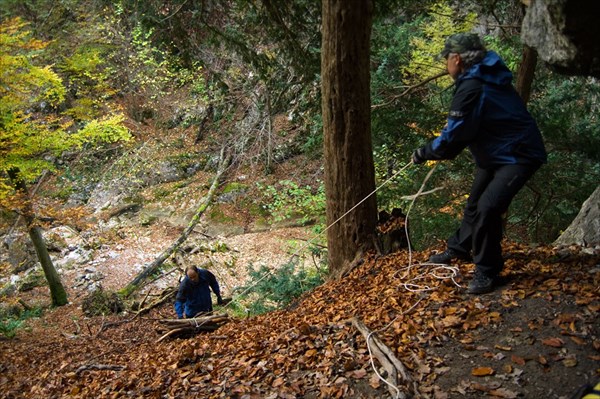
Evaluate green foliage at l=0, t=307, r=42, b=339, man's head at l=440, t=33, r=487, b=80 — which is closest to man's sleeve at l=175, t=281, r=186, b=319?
Result: green foliage at l=0, t=307, r=42, b=339

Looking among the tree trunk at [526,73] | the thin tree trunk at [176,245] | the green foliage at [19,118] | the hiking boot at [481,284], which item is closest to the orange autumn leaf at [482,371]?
the hiking boot at [481,284]

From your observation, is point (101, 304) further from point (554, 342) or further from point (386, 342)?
point (554, 342)

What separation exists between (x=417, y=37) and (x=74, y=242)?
15.3m

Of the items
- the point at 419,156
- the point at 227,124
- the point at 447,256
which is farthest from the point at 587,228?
the point at 227,124

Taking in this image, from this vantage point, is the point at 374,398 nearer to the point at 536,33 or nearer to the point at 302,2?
the point at 536,33

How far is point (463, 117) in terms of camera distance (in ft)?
11.2

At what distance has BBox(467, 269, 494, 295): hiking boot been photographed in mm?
3830

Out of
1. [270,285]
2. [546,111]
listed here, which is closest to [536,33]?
[546,111]

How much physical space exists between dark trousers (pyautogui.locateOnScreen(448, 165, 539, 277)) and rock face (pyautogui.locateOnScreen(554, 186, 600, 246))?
1.63 meters

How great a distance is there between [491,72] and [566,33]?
62 cm

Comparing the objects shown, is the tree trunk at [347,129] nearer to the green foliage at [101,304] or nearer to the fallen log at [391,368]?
the fallen log at [391,368]

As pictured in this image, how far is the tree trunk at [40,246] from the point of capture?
11.5 m

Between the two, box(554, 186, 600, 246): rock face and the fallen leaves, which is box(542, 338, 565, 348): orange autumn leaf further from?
box(554, 186, 600, 246): rock face

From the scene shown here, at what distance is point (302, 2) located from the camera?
6.41 metres
